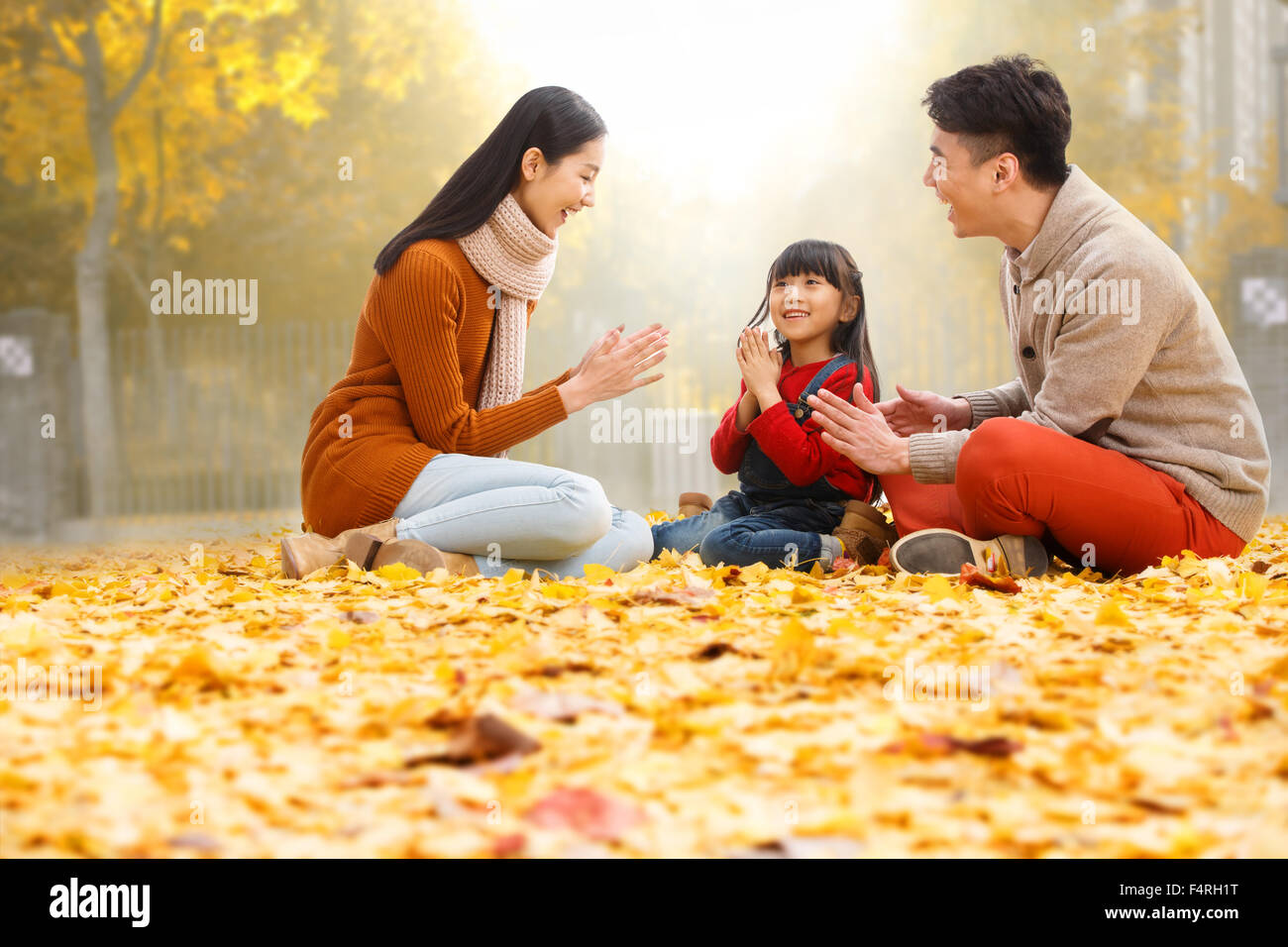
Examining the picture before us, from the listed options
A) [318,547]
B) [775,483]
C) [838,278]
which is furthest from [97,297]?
[838,278]

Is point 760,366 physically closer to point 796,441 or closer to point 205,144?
point 796,441

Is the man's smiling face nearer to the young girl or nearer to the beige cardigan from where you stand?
the beige cardigan

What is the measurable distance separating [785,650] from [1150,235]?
2075 mm

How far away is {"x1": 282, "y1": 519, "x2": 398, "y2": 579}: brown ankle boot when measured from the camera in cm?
355

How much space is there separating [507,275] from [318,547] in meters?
1.13

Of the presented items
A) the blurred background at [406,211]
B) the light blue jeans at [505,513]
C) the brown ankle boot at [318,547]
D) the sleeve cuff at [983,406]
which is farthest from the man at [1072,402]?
the blurred background at [406,211]

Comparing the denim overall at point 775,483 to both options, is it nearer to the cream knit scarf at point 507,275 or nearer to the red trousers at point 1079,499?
the red trousers at point 1079,499

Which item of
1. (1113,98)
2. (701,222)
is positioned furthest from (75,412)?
(1113,98)

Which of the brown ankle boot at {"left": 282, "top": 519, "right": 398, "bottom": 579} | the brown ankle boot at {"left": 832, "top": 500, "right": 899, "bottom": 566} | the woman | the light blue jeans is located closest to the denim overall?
the brown ankle boot at {"left": 832, "top": 500, "right": 899, "bottom": 566}

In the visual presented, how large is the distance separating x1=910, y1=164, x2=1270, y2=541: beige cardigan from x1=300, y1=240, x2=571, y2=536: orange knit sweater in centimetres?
147

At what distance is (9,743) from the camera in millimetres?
1685

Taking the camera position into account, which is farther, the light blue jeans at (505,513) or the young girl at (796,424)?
the young girl at (796,424)

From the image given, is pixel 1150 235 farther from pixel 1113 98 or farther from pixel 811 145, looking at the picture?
pixel 811 145

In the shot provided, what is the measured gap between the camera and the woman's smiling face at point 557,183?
3707 mm
